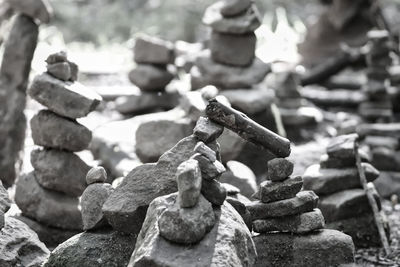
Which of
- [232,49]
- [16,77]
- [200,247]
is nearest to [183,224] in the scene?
[200,247]

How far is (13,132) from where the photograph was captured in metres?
6.96

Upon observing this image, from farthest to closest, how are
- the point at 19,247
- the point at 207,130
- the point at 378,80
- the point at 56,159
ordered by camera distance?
the point at 378,80 < the point at 56,159 < the point at 19,247 < the point at 207,130

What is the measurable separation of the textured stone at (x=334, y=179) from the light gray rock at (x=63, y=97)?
2.10m

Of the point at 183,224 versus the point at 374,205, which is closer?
the point at 183,224

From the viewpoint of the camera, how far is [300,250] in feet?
15.6

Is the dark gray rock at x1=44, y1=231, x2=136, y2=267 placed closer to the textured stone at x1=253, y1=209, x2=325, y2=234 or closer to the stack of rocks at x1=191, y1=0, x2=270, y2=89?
the textured stone at x1=253, y1=209, x2=325, y2=234

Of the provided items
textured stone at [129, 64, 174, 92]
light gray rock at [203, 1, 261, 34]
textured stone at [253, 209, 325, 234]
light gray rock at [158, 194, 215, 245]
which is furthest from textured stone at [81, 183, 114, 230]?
textured stone at [129, 64, 174, 92]

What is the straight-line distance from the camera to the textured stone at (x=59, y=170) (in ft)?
18.5

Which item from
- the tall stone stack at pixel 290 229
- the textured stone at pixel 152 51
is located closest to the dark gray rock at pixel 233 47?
the textured stone at pixel 152 51

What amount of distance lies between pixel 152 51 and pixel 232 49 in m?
1.36

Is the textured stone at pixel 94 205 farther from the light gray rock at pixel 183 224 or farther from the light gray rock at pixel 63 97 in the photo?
the light gray rock at pixel 63 97

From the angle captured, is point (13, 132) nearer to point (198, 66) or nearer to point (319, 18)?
point (198, 66)

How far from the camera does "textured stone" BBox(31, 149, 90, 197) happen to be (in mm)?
5648

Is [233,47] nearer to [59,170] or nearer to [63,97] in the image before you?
[63,97]
